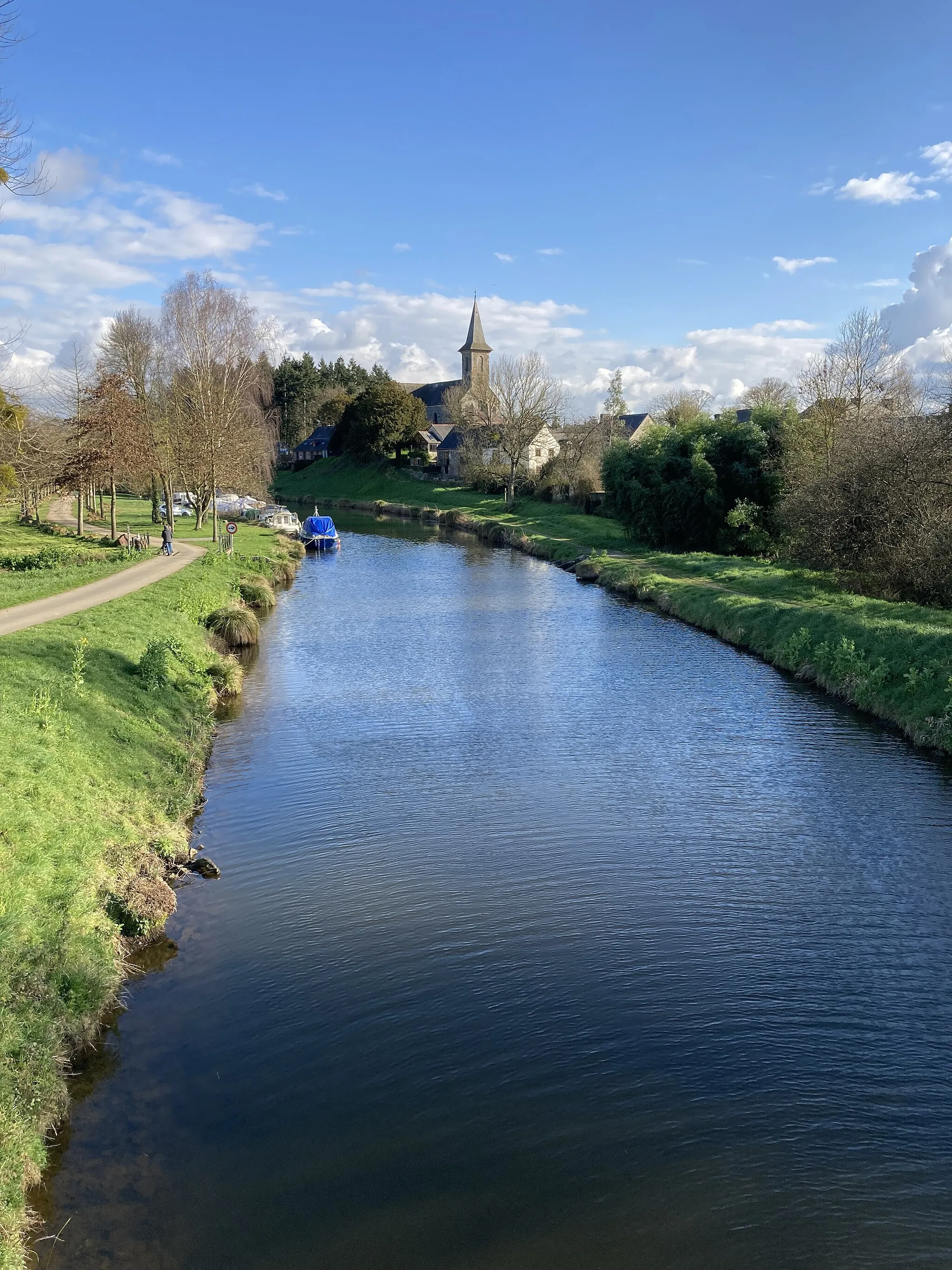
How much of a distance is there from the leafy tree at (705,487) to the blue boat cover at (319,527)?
15.6 meters

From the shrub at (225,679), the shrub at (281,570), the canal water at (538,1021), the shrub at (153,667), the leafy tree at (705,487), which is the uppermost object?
the leafy tree at (705,487)

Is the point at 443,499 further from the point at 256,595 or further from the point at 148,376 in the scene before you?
the point at 256,595

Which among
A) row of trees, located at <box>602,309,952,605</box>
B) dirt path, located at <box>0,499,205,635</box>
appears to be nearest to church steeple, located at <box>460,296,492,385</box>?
row of trees, located at <box>602,309,952,605</box>

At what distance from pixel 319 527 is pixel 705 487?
2028 cm

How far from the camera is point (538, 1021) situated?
355 inches

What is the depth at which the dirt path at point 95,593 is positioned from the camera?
67.0 ft

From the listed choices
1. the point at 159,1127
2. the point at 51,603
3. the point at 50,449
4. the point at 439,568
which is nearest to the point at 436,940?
the point at 159,1127

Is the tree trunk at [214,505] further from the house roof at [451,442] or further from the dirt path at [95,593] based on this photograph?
the house roof at [451,442]

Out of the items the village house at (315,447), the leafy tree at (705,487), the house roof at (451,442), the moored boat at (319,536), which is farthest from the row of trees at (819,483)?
the village house at (315,447)

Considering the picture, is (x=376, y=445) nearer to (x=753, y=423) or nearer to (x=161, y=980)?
(x=753, y=423)

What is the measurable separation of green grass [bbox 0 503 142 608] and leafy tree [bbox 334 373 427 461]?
43590 millimetres

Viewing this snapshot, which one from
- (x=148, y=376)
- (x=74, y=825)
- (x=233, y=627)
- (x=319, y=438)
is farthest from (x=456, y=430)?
(x=74, y=825)

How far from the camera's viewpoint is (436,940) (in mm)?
10391

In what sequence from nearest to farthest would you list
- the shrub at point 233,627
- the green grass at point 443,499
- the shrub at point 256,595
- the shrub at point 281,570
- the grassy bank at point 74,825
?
the grassy bank at point 74,825
the shrub at point 233,627
the shrub at point 256,595
the shrub at point 281,570
the green grass at point 443,499
